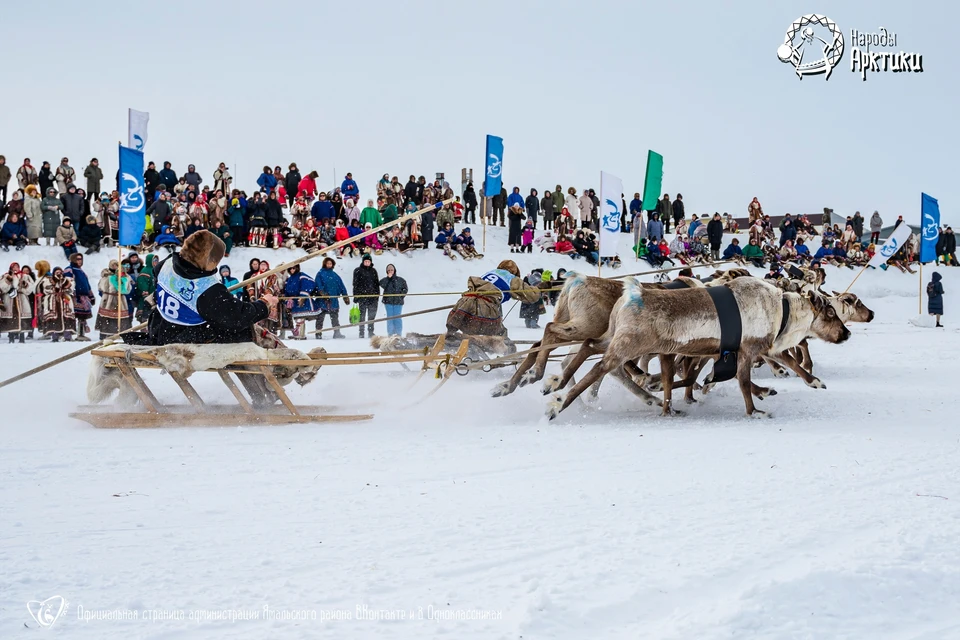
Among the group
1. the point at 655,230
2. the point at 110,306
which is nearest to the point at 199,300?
the point at 110,306

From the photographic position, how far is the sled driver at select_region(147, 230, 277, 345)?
6.55 metres

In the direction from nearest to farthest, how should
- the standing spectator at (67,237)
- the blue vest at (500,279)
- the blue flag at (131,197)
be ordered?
the blue vest at (500,279) < the blue flag at (131,197) < the standing spectator at (67,237)

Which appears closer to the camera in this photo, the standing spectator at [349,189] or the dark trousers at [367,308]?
the dark trousers at [367,308]

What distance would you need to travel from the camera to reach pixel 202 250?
6.51 metres

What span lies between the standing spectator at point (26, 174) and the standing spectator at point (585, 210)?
13348mm

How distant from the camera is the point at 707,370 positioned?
1008 centimetres

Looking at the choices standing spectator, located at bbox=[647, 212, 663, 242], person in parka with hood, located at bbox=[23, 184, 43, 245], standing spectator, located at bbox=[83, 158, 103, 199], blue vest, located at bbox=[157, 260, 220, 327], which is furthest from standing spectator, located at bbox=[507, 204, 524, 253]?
blue vest, located at bbox=[157, 260, 220, 327]

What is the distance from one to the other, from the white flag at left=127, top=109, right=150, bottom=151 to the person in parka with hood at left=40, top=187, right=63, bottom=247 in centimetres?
Result: 301

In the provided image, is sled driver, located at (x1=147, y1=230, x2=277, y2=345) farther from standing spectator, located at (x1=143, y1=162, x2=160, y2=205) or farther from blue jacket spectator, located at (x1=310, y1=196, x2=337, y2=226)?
blue jacket spectator, located at (x1=310, y1=196, x2=337, y2=226)

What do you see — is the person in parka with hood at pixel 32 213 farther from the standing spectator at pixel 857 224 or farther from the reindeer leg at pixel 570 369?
the standing spectator at pixel 857 224

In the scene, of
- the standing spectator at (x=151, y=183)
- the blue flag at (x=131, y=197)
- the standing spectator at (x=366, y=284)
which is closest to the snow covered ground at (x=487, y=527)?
the blue flag at (x=131, y=197)

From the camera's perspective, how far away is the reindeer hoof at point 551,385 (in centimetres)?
725

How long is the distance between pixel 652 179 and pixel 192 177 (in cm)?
1016

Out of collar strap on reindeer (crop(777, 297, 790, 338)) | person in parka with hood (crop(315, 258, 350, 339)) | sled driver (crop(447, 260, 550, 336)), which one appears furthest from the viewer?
person in parka with hood (crop(315, 258, 350, 339))
